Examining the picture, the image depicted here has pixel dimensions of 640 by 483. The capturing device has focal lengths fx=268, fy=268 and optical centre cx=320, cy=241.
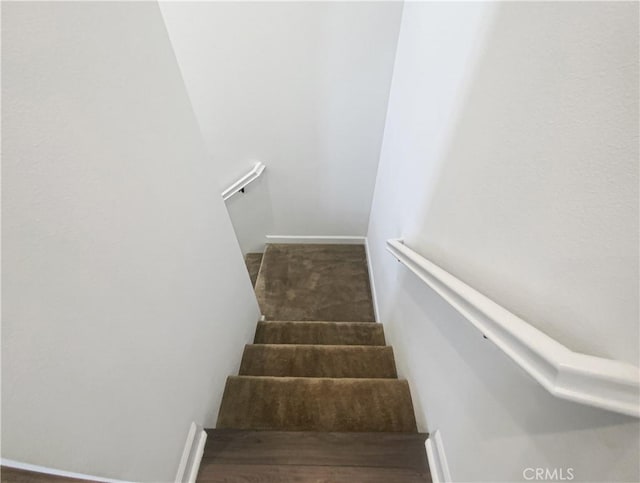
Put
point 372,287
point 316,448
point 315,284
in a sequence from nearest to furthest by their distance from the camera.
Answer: point 316,448 < point 372,287 < point 315,284

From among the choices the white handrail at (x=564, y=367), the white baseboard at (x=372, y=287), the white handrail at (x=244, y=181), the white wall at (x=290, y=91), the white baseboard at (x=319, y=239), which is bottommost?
the white handrail at (x=564, y=367)

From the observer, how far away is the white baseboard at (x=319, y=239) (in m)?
3.41

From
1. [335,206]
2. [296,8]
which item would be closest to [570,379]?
[296,8]

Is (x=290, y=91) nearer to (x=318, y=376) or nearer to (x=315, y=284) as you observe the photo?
(x=315, y=284)

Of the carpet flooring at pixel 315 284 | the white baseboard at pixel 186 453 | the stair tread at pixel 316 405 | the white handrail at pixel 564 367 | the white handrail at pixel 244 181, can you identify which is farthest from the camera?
the carpet flooring at pixel 315 284

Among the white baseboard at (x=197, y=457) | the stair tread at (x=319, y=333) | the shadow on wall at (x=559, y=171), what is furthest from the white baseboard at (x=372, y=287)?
the shadow on wall at (x=559, y=171)

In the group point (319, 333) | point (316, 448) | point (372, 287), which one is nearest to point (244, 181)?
point (319, 333)

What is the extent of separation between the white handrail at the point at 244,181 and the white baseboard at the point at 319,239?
1.00 metres

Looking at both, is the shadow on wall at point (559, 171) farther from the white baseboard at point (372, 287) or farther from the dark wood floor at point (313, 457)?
the white baseboard at point (372, 287)

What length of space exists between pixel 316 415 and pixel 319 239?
2.35 metres

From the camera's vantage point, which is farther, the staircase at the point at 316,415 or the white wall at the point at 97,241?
the staircase at the point at 316,415

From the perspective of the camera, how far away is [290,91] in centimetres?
220

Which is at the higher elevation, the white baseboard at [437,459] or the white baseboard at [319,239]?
the white baseboard at [319,239]

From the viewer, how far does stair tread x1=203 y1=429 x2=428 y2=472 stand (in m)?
1.06
